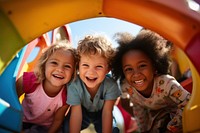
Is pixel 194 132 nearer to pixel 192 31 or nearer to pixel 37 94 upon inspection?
pixel 192 31

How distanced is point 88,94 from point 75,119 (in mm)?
139

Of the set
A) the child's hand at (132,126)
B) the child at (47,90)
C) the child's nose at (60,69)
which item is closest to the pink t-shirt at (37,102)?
the child at (47,90)

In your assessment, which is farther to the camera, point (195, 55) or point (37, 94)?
point (37, 94)

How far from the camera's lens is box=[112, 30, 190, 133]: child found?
1316 mm

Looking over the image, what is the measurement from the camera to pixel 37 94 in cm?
136

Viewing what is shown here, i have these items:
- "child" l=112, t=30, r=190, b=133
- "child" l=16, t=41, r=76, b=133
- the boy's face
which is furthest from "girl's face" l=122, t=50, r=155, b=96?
"child" l=16, t=41, r=76, b=133

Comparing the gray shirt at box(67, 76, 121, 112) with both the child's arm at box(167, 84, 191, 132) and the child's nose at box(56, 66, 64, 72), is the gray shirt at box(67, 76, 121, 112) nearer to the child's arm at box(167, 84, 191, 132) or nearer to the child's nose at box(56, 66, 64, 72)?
the child's nose at box(56, 66, 64, 72)

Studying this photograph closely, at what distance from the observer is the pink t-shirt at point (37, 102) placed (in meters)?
1.36

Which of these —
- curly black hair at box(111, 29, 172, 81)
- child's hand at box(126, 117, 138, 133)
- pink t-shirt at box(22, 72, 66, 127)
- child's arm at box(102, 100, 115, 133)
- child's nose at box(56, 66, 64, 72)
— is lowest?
child's hand at box(126, 117, 138, 133)

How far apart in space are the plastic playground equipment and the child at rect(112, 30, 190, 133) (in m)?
0.36

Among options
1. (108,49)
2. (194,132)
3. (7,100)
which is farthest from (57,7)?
(194,132)

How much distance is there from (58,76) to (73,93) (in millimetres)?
112

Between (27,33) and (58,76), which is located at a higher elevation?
(27,33)

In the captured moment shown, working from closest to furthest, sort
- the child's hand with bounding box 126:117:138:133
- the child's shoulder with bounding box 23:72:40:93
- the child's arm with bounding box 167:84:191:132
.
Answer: the child's arm with bounding box 167:84:191:132 < the child's shoulder with bounding box 23:72:40:93 < the child's hand with bounding box 126:117:138:133
